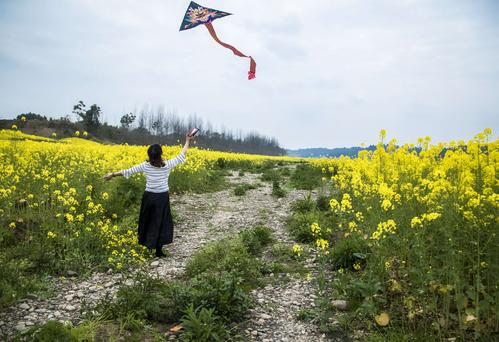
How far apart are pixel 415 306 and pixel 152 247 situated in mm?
4908

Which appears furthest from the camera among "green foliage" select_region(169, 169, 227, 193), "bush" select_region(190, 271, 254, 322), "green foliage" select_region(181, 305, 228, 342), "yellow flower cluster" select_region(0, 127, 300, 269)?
"green foliage" select_region(169, 169, 227, 193)

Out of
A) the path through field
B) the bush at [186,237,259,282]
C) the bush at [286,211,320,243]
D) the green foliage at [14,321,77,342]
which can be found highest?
the bush at [286,211,320,243]

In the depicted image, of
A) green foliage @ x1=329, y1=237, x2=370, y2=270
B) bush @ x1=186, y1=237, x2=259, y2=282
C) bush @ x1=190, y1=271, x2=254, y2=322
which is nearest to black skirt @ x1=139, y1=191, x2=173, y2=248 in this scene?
bush @ x1=186, y1=237, x2=259, y2=282

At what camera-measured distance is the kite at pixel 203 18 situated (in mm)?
6379

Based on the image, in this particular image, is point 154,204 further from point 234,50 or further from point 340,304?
point 340,304

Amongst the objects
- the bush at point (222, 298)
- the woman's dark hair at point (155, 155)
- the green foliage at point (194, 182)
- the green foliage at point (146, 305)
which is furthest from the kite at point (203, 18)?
the green foliage at point (194, 182)

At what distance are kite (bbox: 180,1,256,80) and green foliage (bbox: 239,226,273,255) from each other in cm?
346

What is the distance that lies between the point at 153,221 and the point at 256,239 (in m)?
2.25

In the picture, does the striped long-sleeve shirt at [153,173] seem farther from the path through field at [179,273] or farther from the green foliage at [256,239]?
the green foliage at [256,239]

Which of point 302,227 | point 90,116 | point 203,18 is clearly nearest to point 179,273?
point 302,227

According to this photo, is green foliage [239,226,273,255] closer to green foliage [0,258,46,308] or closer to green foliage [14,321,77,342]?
green foliage [0,258,46,308]

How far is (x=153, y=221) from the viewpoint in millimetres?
7102

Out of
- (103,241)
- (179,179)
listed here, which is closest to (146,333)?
(103,241)

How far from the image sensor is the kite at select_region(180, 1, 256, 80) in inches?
251
